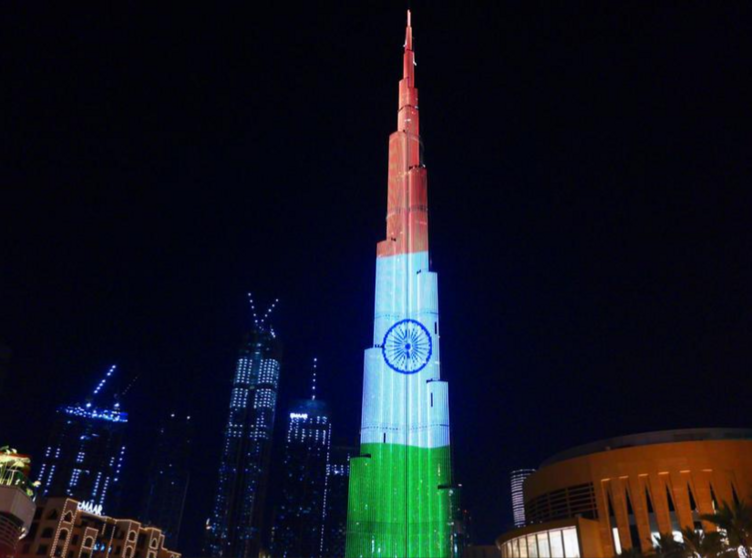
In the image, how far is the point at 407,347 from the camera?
63688mm

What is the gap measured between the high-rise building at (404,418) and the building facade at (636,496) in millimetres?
8276

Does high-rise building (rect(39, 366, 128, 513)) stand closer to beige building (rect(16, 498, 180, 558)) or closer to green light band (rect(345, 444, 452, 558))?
beige building (rect(16, 498, 180, 558))

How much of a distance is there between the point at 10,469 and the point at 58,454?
5899 inches

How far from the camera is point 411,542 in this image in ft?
188

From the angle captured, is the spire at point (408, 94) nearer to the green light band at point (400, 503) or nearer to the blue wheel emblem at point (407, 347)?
the blue wheel emblem at point (407, 347)

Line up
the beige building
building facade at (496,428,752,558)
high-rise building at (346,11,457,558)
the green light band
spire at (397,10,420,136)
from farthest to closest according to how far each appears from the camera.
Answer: the beige building < spire at (397,10,420,136) < high-rise building at (346,11,457,558) < the green light band < building facade at (496,428,752,558)

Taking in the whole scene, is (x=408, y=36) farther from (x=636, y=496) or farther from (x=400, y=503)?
(x=636, y=496)

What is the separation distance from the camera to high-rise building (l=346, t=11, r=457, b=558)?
58.3 meters

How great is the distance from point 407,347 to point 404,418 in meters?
7.12

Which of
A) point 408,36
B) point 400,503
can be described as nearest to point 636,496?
point 400,503

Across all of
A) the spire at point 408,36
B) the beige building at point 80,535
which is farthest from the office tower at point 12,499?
the spire at point 408,36

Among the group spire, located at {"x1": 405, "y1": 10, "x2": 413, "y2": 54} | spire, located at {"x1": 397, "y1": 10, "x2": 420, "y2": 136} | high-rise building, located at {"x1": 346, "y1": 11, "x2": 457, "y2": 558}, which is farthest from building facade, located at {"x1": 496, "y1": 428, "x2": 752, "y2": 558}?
spire, located at {"x1": 405, "y1": 10, "x2": 413, "y2": 54}

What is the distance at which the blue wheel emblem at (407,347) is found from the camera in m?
62.8

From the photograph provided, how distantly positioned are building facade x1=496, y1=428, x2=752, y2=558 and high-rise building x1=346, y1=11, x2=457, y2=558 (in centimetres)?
828
